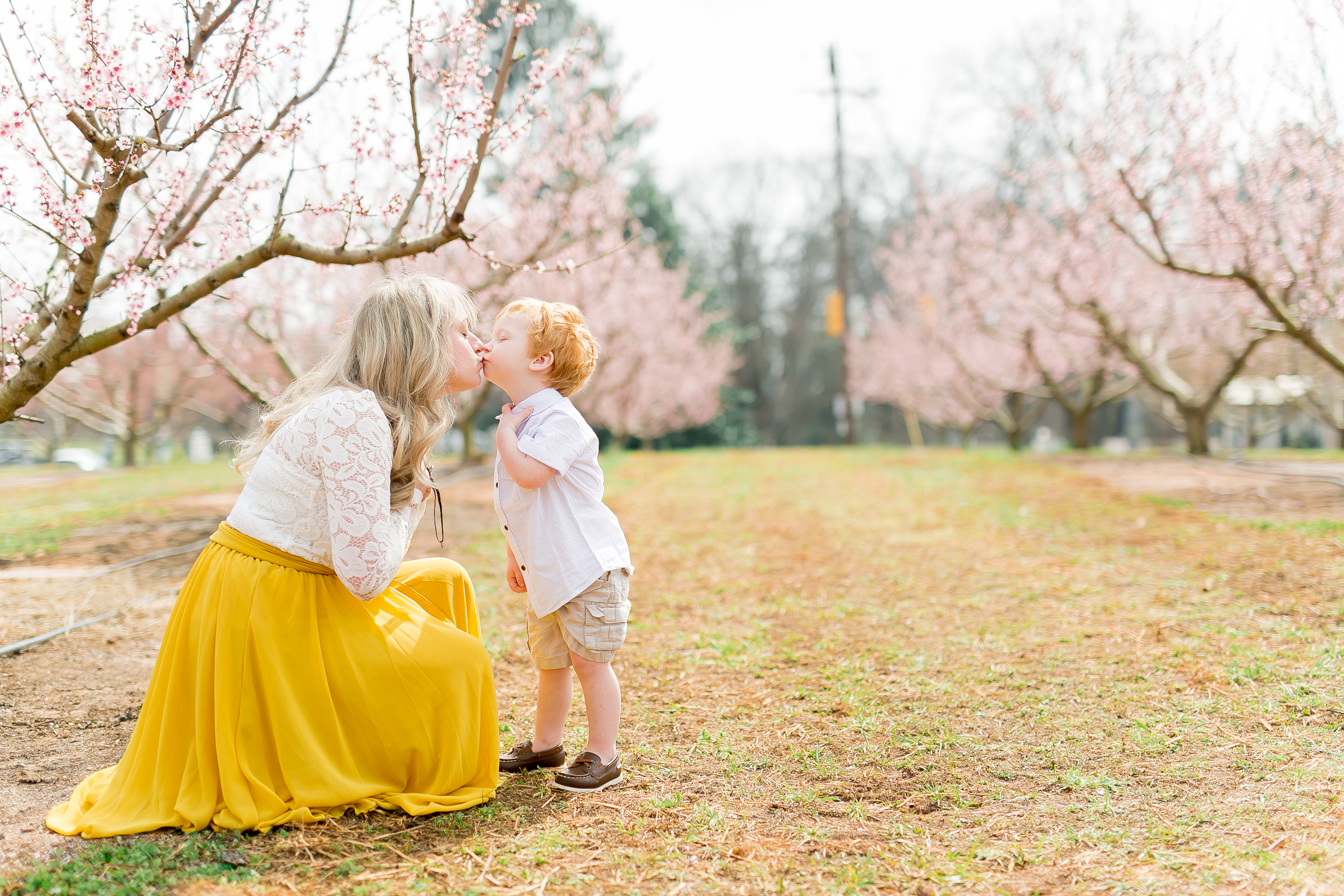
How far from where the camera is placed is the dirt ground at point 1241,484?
24.0 ft

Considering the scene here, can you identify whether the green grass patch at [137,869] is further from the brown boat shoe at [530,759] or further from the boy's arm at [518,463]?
the boy's arm at [518,463]

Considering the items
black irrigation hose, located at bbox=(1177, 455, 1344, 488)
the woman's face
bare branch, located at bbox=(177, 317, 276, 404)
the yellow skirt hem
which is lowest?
the yellow skirt hem

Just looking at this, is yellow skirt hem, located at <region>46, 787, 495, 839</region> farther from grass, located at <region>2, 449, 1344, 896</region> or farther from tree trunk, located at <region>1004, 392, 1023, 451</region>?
tree trunk, located at <region>1004, 392, 1023, 451</region>

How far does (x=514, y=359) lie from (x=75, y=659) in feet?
8.36

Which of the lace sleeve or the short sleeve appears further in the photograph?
the short sleeve

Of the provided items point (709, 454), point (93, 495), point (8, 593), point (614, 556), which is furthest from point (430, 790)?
point (709, 454)

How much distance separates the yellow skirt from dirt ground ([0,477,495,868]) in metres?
0.25

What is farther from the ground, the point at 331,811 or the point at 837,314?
the point at 837,314

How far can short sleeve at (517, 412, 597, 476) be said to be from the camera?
2.49 metres

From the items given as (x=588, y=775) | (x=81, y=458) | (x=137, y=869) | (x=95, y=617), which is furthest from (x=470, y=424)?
(x=81, y=458)

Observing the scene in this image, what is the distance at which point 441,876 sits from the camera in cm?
204

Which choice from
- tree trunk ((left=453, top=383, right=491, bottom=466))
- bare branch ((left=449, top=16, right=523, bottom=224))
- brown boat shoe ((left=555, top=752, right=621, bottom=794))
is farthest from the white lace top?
tree trunk ((left=453, top=383, right=491, bottom=466))

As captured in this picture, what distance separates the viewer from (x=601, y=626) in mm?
2576

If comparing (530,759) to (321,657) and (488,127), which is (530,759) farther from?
(488,127)
